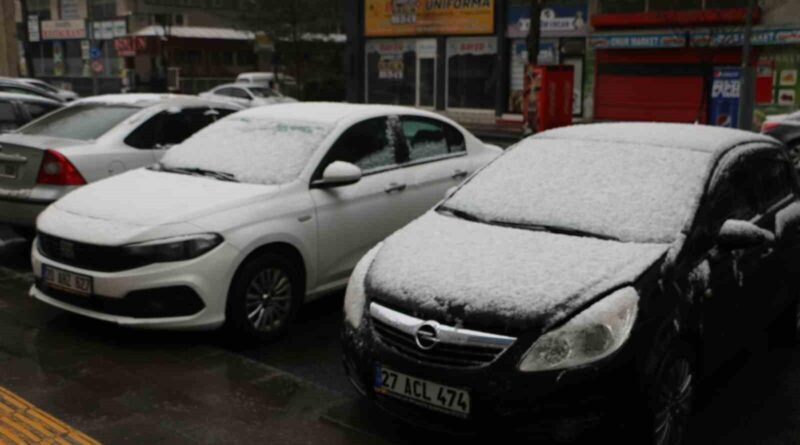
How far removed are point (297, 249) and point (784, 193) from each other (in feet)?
10.6

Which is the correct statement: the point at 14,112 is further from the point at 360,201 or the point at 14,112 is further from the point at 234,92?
the point at 234,92

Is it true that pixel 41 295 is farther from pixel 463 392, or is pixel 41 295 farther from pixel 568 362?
pixel 568 362

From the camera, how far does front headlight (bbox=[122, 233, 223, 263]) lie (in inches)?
203

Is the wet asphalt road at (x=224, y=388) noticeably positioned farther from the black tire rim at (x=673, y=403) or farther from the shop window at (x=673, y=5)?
the shop window at (x=673, y=5)

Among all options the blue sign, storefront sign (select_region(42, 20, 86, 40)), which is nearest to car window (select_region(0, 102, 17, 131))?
the blue sign

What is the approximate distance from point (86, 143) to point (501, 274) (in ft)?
17.1

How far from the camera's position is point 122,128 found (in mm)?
7934

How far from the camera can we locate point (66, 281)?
5.40 meters

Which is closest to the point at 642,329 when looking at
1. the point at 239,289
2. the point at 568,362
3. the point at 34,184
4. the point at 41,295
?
the point at 568,362

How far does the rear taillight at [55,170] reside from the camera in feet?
24.0

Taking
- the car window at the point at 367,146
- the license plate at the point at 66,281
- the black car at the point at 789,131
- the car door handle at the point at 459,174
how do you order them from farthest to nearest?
the black car at the point at 789,131 < the car door handle at the point at 459,174 < the car window at the point at 367,146 < the license plate at the point at 66,281

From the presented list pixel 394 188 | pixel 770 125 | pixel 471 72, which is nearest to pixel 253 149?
pixel 394 188

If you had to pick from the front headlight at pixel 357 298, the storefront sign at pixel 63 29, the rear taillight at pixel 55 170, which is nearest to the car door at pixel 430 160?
the front headlight at pixel 357 298

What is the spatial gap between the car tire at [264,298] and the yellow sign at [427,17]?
26354mm
